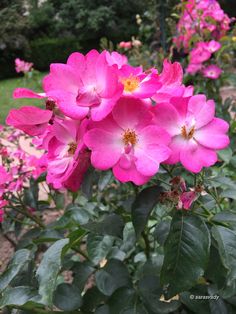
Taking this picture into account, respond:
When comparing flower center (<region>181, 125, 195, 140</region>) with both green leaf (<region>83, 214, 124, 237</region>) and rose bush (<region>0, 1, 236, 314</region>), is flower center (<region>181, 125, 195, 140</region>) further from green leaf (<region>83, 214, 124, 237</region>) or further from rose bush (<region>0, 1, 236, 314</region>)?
green leaf (<region>83, 214, 124, 237</region>)

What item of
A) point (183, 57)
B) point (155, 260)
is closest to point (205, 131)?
point (155, 260)

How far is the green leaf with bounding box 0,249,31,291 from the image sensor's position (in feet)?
3.39

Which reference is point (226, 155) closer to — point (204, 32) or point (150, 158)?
point (150, 158)

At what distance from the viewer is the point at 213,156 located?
821 mm

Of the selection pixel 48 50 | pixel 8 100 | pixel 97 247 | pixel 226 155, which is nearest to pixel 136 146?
pixel 97 247

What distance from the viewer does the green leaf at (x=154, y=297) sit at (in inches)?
43.3

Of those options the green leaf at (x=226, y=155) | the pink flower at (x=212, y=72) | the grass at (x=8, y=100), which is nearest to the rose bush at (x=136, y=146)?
the green leaf at (x=226, y=155)

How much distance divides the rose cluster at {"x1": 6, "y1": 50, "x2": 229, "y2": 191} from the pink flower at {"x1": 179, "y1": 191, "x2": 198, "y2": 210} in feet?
0.22

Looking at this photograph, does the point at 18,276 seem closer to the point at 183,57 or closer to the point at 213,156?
the point at 213,156

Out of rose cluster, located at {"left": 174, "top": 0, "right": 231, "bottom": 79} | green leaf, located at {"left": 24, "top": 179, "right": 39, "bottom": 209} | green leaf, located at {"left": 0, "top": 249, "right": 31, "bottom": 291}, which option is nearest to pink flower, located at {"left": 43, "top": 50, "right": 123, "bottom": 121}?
green leaf, located at {"left": 0, "top": 249, "right": 31, "bottom": 291}

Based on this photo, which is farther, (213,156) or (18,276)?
(18,276)

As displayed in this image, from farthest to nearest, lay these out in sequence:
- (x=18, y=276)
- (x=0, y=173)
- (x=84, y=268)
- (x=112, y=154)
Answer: (x=84, y=268) < (x=18, y=276) < (x=0, y=173) < (x=112, y=154)

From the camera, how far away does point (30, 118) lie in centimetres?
81

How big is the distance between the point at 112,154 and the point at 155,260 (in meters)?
0.52
